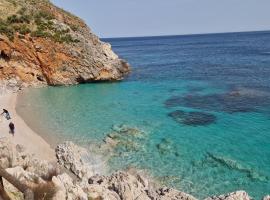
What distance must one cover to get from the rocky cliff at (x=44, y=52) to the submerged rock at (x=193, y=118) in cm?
2457

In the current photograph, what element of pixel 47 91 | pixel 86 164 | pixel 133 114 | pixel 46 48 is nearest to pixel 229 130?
pixel 133 114

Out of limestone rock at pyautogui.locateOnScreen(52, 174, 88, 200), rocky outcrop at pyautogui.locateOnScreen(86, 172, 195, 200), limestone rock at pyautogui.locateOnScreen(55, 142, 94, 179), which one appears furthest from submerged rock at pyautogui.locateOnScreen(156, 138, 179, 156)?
limestone rock at pyautogui.locateOnScreen(52, 174, 88, 200)

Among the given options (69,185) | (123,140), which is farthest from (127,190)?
(123,140)

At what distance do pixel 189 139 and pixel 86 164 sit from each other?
34.8ft

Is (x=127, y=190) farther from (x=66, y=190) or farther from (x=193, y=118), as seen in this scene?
(x=193, y=118)

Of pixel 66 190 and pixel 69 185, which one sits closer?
pixel 66 190

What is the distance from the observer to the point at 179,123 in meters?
40.4

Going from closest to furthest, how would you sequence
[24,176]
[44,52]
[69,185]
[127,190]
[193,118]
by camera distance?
[24,176] → [69,185] → [127,190] → [193,118] → [44,52]

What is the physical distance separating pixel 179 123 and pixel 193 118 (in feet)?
8.24

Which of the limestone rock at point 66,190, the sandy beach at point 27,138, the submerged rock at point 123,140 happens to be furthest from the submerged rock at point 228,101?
the limestone rock at point 66,190

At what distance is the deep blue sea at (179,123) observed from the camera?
28484 millimetres

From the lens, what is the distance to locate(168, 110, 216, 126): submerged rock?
4044 cm

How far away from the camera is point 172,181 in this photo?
27141mm

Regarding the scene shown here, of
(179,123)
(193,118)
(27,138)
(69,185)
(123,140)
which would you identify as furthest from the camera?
(193,118)
